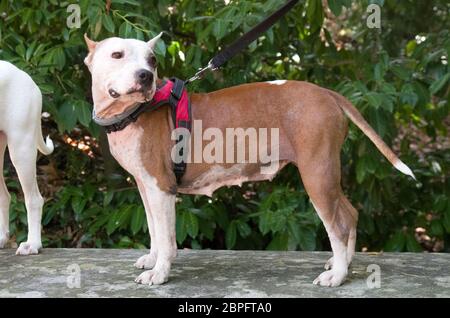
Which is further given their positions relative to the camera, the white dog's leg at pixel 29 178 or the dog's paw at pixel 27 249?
the dog's paw at pixel 27 249

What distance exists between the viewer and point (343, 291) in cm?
345

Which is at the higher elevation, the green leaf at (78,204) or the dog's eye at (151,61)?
the dog's eye at (151,61)

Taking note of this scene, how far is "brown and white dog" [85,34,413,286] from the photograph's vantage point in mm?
3426

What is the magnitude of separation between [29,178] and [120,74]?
1280 millimetres

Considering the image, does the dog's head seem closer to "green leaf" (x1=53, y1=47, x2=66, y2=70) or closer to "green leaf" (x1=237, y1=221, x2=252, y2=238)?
"green leaf" (x1=53, y1=47, x2=66, y2=70)

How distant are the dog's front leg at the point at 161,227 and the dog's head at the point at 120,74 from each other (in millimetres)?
443

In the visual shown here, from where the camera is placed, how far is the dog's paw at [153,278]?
3543 millimetres

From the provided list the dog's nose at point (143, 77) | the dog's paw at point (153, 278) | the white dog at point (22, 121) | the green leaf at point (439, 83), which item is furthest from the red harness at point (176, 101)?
the green leaf at point (439, 83)

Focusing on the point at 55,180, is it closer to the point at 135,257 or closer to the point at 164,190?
the point at 135,257

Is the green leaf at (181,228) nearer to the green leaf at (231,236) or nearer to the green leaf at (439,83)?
the green leaf at (231,236)

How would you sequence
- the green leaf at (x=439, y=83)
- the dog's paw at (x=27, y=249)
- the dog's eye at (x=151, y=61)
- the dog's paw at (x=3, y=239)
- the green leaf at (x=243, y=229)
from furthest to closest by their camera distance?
the green leaf at (x=243, y=229), the green leaf at (x=439, y=83), the dog's paw at (x=3, y=239), the dog's paw at (x=27, y=249), the dog's eye at (x=151, y=61)

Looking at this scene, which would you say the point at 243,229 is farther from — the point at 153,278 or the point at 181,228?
the point at 153,278

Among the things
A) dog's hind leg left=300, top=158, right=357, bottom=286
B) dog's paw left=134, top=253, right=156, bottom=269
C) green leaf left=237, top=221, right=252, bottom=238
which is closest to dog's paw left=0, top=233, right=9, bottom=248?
dog's paw left=134, top=253, right=156, bottom=269
